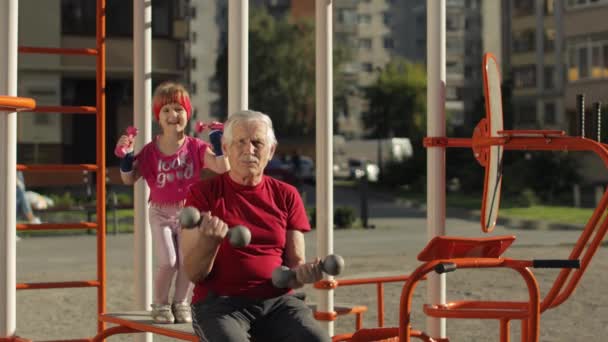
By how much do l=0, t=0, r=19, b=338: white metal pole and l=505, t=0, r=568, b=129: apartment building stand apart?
5498 centimetres

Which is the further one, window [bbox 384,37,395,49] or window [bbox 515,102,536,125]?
window [bbox 384,37,395,49]

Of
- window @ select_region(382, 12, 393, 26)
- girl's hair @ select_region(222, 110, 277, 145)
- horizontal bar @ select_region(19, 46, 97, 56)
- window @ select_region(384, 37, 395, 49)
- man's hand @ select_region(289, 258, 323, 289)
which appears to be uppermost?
window @ select_region(382, 12, 393, 26)

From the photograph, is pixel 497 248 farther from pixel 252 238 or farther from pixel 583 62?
pixel 583 62

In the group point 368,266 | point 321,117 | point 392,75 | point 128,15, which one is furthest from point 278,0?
point 321,117

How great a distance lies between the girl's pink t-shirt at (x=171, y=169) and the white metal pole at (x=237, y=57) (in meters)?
0.46

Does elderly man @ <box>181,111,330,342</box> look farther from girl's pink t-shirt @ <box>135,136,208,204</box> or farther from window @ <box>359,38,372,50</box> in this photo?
window @ <box>359,38,372,50</box>

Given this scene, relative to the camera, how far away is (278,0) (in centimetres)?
10544

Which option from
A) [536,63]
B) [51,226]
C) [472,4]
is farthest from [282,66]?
[51,226]

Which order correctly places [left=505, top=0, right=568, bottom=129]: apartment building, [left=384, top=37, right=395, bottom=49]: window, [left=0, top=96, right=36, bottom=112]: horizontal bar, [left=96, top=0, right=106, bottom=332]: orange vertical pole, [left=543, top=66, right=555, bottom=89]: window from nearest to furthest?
[left=0, top=96, right=36, bottom=112]: horizontal bar
[left=96, top=0, right=106, bottom=332]: orange vertical pole
[left=505, top=0, right=568, bottom=129]: apartment building
[left=543, top=66, right=555, bottom=89]: window
[left=384, top=37, right=395, bottom=49]: window

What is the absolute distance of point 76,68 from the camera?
43.2 metres

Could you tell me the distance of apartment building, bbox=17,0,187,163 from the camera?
42.2 metres

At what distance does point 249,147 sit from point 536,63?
66.6 m

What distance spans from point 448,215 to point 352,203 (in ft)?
25.2

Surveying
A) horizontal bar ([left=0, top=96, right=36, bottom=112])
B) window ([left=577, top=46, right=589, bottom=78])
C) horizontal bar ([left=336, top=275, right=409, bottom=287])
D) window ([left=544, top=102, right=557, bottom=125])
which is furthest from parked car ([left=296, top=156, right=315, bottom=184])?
horizontal bar ([left=0, top=96, right=36, bottom=112])
